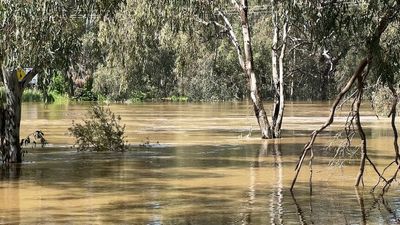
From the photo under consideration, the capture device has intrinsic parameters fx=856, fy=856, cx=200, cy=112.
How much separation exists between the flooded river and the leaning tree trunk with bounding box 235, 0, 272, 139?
697mm

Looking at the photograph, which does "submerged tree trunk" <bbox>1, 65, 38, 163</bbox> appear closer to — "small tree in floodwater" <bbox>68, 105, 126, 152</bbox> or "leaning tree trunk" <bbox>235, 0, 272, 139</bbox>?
"small tree in floodwater" <bbox>68, 105, 126, 152</bbox>

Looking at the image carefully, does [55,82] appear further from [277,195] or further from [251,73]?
[277,195]

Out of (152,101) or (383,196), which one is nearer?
(383,196)

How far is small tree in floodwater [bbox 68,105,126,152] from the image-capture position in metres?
22.8

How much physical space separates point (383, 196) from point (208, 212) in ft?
10.3

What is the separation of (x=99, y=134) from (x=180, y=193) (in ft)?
28.7

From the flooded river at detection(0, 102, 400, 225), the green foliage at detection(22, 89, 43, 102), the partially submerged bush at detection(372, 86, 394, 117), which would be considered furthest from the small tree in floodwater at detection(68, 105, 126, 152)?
the green foliage at detection(22, 89, 43, 102)

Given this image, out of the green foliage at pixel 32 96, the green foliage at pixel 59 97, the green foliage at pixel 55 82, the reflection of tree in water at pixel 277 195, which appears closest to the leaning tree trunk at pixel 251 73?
the reflection of tree in water at pixel 277 195

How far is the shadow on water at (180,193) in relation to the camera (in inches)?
471

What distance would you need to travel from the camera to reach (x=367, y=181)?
52.5 feet

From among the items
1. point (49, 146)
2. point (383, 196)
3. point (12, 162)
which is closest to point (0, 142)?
point (12, 162)

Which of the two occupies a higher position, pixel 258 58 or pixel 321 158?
pixel 258 58

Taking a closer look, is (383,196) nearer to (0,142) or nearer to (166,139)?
(0,142)

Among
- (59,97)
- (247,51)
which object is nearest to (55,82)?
(247,51)
